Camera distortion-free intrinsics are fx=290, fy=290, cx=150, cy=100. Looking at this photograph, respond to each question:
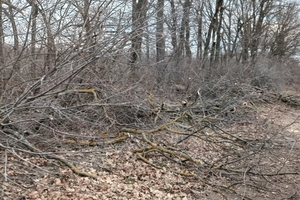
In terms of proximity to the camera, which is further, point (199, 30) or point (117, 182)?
point (199, 30)

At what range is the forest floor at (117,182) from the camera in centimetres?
375

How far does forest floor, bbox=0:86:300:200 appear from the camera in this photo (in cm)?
375

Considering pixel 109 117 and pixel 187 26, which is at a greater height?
pixel 187 26

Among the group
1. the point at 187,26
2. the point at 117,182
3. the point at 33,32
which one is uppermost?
the point at 187,26

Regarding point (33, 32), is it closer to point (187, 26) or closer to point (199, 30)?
point (187, 26)

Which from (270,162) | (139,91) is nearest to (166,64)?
(139,91)

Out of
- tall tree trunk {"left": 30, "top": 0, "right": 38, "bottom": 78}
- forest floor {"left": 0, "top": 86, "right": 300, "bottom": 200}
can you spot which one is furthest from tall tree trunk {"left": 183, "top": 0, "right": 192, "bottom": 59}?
forest floor {"left": 0, "top": 86, "right": 300, "bottom": 200}

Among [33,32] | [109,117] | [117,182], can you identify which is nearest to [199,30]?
[109,117]

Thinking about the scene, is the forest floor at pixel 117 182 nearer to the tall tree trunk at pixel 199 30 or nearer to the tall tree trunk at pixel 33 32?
the tall tree trunk at pixel 33 32

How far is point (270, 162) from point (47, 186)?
172 inches

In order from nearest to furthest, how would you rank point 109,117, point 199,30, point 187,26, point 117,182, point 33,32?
point 117,182 → point 33,32 → point 109,117 → point 187,26 → point 199,30

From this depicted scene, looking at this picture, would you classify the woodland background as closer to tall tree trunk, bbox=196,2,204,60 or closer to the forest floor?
the forest floor

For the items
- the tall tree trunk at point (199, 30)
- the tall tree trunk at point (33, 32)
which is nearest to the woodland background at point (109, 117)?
the tall tree trunk at point (33, 32)

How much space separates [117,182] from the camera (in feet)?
14.1
